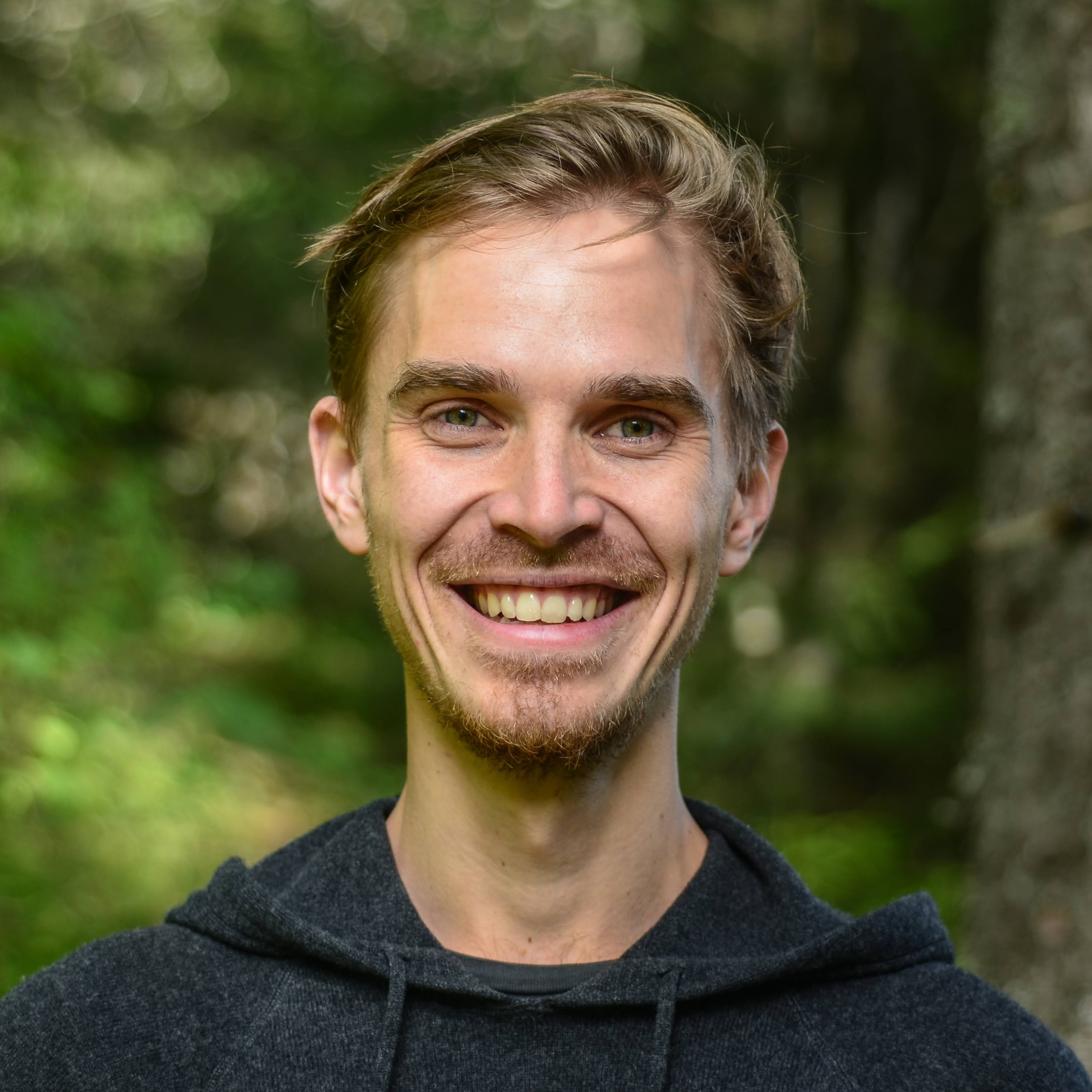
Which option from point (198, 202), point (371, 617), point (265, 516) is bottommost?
point (371, 617)

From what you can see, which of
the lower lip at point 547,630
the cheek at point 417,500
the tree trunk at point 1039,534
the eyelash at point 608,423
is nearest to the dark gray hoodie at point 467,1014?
the lower lip at point 547,630

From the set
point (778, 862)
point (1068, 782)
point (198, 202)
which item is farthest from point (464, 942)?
point (198, 202)

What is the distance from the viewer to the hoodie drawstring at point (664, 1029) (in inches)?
74.7

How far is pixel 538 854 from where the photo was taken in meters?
2.12

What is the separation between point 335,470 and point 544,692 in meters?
0.65

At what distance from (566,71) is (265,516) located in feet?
11.6

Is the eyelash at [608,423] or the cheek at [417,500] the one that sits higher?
the eyelash at [608,423]

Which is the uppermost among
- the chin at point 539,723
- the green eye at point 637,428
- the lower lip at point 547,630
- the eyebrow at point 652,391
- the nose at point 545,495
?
the eyebrow at point 652,391

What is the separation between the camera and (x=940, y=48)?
20.7 ft

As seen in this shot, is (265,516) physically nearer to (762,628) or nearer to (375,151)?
(375,151)

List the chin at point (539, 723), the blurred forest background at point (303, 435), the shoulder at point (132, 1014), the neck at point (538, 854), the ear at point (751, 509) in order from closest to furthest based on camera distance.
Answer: the shoulder at point (132, 1014) → the chin at point (539, 723) → the neck at point (538, 854) → the ear at point (751, 509) → the blurred forest background at point (303, 435)

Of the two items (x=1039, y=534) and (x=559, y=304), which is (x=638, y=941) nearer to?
(x=559, y=304)

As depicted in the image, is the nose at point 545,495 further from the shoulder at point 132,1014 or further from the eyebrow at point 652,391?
the shoulder at point 132,1014

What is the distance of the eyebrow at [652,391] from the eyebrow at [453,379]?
137mm
